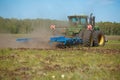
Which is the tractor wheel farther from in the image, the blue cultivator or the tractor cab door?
the tractor cab door

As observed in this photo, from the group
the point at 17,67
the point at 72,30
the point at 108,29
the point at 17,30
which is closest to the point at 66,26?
the point at 72,30

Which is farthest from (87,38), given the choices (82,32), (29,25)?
(29,25)

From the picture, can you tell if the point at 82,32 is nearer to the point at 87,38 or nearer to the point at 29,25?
the point at 87,38

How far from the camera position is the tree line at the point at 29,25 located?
27.8 metres

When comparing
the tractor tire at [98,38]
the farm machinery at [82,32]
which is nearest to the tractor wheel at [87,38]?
the farm machinery at [82,32]

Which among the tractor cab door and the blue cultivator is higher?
the tractor cab door

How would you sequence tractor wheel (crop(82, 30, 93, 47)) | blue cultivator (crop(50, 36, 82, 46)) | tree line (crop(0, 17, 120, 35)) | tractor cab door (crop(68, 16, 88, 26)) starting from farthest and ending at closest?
tree line (crop(0, 17, 120, 35)) → tractor cab door (crop(68, 16, 88, 26)) → tractor wheel (crop(82, 30, 93, 47)) → blue cultivator (crop(50, 36, 82, 46))

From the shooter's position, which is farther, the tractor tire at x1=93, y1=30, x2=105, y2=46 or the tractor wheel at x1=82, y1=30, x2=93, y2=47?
the tractor tire at x1=93, y1=30, x2=105, y2=46

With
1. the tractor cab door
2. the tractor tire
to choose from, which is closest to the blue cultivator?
the tractor tire

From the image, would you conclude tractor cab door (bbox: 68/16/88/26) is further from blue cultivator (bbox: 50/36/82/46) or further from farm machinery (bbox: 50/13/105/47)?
blue cultivator (bbox: 50/36/82/46)

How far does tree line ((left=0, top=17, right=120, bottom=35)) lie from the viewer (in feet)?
91.2

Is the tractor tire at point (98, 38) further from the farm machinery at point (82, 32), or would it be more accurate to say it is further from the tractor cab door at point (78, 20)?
the tractor cab door at point (78, 20)

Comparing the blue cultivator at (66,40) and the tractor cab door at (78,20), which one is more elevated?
the tractor cab door at (78,20)

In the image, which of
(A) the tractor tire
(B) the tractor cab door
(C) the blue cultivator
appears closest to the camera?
(C) the blue cultivator
